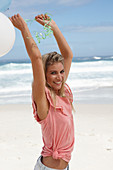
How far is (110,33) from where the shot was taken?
80.9 feet

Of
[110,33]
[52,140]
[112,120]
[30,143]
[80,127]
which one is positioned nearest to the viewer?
[52,140]

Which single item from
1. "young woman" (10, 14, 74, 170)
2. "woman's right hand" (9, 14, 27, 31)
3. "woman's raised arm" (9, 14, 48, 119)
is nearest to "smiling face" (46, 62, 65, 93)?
"young woman" (10, 14, 74, 170)

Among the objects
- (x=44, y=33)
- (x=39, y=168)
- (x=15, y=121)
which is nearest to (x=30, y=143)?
(x=15, y=121)

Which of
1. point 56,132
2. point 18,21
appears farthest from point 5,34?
point 56,132

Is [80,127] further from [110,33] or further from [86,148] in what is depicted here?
[110,33]

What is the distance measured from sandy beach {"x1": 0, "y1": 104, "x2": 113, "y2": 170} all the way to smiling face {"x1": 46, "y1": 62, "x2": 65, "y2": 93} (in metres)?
1.48

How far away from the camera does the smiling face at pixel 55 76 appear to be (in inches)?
62.7

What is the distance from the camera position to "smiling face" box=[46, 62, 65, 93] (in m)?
1.59

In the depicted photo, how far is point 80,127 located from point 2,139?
1157mm

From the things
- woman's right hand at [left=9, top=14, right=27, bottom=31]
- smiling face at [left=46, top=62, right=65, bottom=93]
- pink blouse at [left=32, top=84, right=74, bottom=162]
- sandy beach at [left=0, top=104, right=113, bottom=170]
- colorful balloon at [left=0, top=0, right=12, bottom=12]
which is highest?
colorful balloon at [left=0, top=0, right=12, bottom=12]

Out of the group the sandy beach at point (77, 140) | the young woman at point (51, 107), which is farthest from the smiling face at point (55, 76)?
the sandy beach at point (77, 140)

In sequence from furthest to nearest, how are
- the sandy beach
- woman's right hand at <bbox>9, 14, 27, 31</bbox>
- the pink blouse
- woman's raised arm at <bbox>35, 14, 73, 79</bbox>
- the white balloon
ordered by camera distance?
the sandy beach, woman's raised arm at <bbox>35, 14, 73, 79</bbox>, the pink blouse, woman's right hand at <bbox>9, 14, 27, 31</bbox>, the white balloon

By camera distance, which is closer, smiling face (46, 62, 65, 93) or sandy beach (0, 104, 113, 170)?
smiling face (46, 62, 65, 93)

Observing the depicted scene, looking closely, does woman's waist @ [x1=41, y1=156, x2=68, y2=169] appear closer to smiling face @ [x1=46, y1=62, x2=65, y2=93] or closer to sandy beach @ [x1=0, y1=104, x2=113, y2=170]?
smiling face @ [x1=46, y1=62, x2=65, y2=93]
